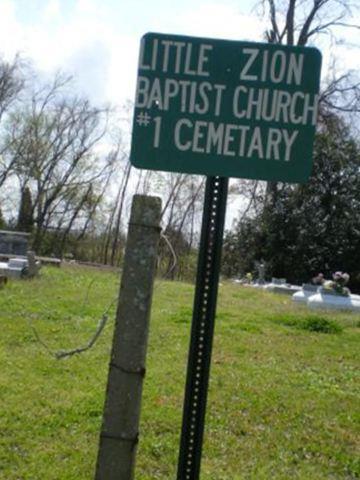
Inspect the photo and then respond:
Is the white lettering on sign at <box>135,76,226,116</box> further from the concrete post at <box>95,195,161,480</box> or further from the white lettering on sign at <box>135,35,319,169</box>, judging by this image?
the concrete post at <box>95,195,161,480</box>

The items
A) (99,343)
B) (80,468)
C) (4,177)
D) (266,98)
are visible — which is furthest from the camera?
(4,177)

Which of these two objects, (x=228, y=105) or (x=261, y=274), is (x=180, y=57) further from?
(x=261, y=274)

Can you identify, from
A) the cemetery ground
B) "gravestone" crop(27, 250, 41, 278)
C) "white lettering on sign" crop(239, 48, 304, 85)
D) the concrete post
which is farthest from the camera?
"gravestone" crop(27, 250, 41, 278)

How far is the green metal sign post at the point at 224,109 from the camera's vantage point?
2.05 metres

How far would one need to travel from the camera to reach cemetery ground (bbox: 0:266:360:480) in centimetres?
378

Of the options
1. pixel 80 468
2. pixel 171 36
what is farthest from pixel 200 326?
pixel 80 468

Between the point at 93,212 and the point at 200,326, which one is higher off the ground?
the point at 93,212

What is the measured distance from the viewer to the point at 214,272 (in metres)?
2.15

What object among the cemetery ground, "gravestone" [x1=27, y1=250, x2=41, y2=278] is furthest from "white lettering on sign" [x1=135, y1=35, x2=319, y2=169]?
"gravestone" [x1=27, y1=250, x2=41, y2=278]

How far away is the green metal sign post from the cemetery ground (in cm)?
187

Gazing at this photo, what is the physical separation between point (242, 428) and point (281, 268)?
61.0 ft

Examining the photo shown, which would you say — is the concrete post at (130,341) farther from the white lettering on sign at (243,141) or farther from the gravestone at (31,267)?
the gravestone at (31,267)

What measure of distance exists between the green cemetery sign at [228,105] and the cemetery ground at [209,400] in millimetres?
2169

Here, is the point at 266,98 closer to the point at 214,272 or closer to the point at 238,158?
the point at 238,158
